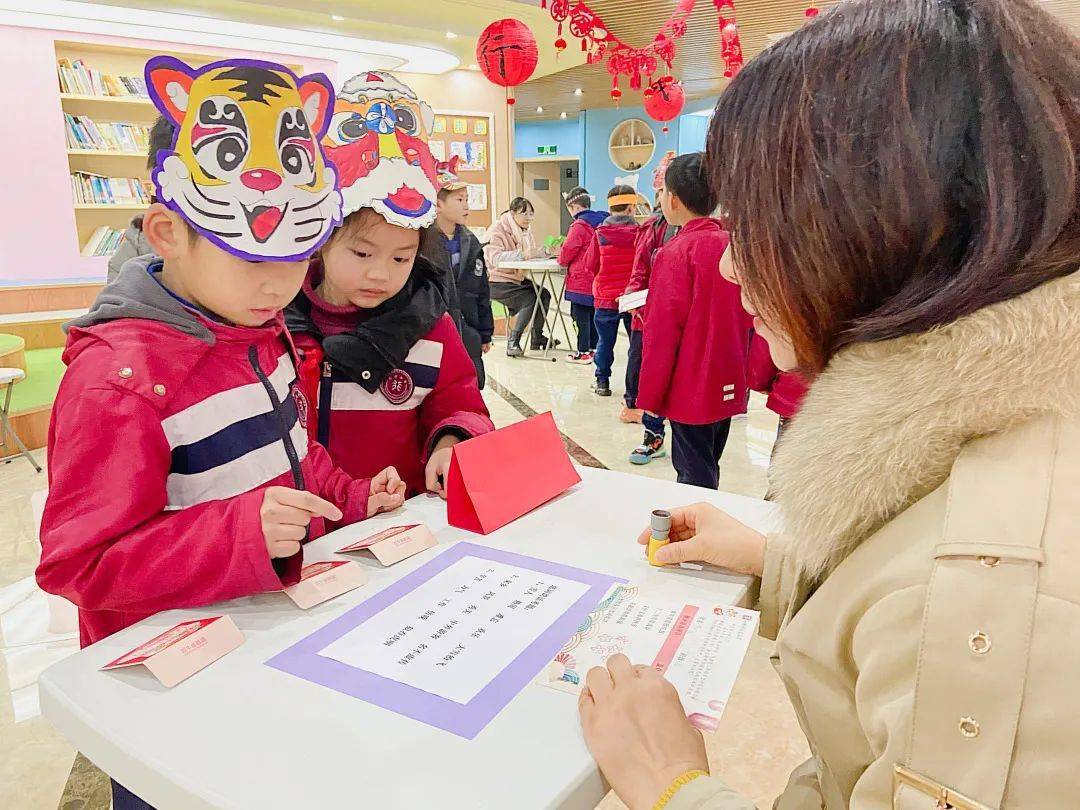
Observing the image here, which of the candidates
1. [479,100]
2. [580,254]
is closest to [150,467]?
[580,254]

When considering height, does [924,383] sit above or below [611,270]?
above

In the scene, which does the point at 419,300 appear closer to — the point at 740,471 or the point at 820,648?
the point at 820,648

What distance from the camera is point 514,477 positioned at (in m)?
1.30

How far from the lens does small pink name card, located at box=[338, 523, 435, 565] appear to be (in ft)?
3.66

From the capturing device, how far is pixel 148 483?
37.4 inches

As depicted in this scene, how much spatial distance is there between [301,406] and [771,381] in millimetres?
2110

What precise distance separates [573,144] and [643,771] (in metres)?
16.1

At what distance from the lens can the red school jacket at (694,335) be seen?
2.88m

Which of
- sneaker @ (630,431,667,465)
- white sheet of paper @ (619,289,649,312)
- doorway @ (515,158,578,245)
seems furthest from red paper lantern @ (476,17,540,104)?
doorway @ (515,158,578,245)

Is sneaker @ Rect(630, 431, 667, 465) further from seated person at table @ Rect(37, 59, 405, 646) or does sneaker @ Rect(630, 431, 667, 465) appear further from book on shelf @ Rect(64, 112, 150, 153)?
book on shelf @ Rect(64, 112, 150, 153)

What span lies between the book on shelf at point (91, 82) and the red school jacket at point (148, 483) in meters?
5.76

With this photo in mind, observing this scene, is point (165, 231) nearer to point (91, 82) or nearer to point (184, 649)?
point (184, 649)

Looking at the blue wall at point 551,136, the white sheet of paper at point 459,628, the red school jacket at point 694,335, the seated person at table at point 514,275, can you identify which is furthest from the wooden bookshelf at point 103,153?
the blue wall at point 551,136

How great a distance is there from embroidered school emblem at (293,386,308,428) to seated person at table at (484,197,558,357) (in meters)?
5.76
